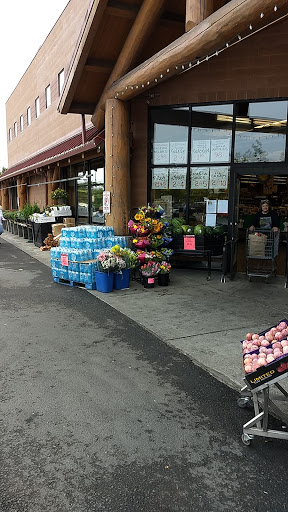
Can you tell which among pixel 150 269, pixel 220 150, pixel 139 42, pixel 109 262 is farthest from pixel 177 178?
pixel 109 262

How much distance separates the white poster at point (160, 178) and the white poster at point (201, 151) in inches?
29.7

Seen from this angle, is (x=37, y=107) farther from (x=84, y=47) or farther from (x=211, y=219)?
(x=211, y=219)

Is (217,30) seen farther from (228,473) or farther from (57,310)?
(228,473)

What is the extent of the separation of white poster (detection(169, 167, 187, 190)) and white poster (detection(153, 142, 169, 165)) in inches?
12.5

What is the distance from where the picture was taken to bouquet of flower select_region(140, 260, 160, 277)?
7.31m

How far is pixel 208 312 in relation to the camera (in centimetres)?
584

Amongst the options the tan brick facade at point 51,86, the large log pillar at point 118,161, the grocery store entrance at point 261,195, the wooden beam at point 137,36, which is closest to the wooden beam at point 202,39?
the wooden beam at point 137,36

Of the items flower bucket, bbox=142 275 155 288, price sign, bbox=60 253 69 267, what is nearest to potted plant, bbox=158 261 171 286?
flower bucket, bbox=142 275 155 288

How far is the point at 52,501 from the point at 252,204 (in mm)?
11939

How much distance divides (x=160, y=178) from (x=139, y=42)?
2.97m

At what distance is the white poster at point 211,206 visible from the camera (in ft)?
29.0

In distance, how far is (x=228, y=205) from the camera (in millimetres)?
8617

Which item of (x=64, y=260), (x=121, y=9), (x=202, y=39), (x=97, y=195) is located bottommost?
(x=64, y=260)

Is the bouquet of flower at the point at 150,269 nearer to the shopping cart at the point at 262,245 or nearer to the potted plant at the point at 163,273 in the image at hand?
the potted plant at the point at 163,273
